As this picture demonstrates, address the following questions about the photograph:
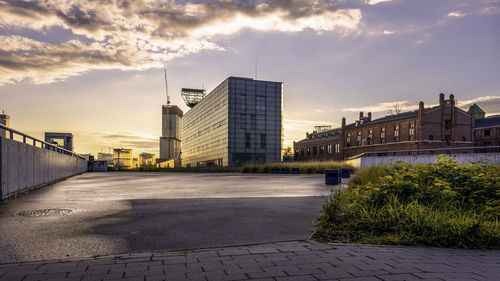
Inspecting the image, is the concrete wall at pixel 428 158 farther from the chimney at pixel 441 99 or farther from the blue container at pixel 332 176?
the chimney at pixel 441 99

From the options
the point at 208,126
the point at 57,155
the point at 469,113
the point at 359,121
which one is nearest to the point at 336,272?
the point at 57,155

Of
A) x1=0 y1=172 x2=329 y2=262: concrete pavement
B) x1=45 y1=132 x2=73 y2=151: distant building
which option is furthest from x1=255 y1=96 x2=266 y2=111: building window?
x1=0 y1=172 x2=329 y2=262: concrete pavement

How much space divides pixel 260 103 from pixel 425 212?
79.0 m

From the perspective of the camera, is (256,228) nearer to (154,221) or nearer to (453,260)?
(154,221)

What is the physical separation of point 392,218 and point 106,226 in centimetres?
474

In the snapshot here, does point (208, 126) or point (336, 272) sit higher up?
point (208, 126)

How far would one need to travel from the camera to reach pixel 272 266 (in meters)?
3.62

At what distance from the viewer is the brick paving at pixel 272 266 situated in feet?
10.9

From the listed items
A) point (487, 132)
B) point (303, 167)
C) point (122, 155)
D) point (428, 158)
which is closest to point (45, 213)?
point (428, 158)

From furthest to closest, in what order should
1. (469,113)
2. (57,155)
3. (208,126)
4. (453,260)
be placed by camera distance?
(208,126) < (469,113) < (57,155) < (453,260)

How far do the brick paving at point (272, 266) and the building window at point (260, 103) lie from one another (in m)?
79.5

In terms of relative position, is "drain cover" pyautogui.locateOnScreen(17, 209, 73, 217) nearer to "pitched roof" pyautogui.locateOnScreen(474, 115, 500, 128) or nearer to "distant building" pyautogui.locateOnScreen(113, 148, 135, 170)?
"pitched roof" pyautogui.locateOnScreen(474, 115, 500, 128)

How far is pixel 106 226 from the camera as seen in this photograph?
225 inches

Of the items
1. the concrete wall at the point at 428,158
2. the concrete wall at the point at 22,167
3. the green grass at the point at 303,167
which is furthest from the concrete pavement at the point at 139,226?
the green grass at the point at 303,167
